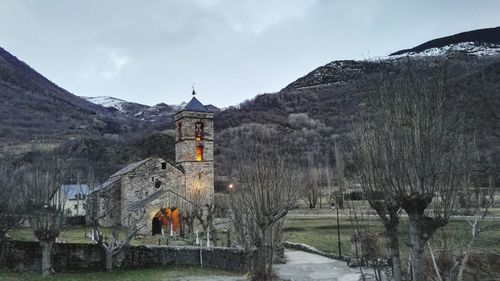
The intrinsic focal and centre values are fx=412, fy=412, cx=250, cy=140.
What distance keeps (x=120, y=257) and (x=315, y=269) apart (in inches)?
381

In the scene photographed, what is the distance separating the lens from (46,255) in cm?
1808

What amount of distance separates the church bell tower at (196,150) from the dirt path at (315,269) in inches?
757

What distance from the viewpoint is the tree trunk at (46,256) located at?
17906 mm

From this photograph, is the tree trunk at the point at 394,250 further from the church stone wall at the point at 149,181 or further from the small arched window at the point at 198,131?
the small arched window at the point at 198,131

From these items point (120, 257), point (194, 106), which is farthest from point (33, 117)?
point (120, 257)

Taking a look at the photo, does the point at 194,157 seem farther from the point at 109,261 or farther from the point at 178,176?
the point at 109,261

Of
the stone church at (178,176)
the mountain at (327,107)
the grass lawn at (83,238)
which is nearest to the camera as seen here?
the mountain at (327,107)

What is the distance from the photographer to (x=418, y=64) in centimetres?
944

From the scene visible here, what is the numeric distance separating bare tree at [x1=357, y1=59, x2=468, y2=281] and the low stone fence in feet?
44.6

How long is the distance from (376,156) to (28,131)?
14167cm

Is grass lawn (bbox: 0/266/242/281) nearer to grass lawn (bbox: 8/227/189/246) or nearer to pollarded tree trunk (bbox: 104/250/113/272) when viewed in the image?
pollarded tree trunk (bbox: 104/250/113/272)

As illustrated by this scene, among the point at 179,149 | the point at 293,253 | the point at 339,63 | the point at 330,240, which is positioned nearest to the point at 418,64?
the point at 293,253

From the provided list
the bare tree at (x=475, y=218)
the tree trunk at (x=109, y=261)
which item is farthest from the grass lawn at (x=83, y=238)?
the bare tree at (x=475, y=218)

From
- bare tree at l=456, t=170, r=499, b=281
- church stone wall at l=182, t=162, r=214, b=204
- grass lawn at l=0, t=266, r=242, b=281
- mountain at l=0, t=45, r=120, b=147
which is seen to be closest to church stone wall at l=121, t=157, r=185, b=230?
church stone wall at l=182, t=162, r=214, b=204
